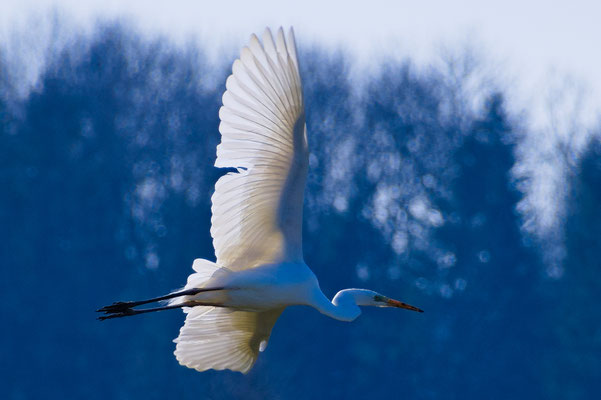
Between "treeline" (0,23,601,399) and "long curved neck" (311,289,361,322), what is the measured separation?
15998 millimetres

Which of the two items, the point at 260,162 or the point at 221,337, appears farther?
the point at 221,337

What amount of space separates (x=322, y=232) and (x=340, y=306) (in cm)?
1792

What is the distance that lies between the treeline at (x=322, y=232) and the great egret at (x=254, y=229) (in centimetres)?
1574

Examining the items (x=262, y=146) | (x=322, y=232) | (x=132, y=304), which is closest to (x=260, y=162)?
(x=262, y=146)

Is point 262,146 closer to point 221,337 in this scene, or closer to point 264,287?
point 264,287

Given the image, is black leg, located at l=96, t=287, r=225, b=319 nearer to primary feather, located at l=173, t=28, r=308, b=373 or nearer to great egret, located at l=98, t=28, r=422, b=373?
great egret, located at l=98, t=28, r=422, b=373

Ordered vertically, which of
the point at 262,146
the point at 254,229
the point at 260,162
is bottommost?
the point at 254,229

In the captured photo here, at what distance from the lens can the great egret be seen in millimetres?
9195

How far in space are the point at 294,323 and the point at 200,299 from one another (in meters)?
16.9

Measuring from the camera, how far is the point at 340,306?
1032cm

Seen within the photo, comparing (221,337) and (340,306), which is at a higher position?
(340,306)

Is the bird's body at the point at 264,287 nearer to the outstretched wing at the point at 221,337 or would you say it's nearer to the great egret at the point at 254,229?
the great egret at the point at 254,229

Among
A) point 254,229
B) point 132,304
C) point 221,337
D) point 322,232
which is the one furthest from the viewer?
point 322,232

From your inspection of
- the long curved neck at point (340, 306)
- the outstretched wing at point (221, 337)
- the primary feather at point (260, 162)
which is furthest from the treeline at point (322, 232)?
the primary feather at point (260, 162)
